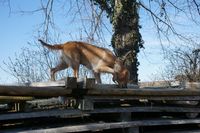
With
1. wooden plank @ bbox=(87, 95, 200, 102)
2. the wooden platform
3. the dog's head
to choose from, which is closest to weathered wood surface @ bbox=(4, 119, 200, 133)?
the wooden platform

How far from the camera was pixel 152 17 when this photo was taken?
14609 mm

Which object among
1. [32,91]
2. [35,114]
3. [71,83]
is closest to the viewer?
[32,91]

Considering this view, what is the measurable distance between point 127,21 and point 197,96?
5.66m

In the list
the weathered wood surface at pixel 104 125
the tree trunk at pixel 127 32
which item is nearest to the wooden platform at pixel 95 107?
the weathered wood surface at pixel 104 125

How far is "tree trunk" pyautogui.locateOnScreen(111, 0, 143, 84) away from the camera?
13078 millimetres

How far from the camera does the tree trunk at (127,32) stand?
13078 millimetres

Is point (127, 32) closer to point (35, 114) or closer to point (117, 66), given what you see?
point (117, 66)

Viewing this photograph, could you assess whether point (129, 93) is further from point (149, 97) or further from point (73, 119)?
point (73, 119)

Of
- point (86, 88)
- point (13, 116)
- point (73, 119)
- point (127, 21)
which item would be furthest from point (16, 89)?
point (127, 21)

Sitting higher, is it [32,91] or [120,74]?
Result: [120,74]

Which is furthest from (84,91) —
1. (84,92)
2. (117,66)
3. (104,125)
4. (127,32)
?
(127,32)

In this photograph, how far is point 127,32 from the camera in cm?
1319

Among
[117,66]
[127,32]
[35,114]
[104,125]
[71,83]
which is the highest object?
[127,32]

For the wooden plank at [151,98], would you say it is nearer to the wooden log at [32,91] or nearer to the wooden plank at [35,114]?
the wooden plank at [35,114]
